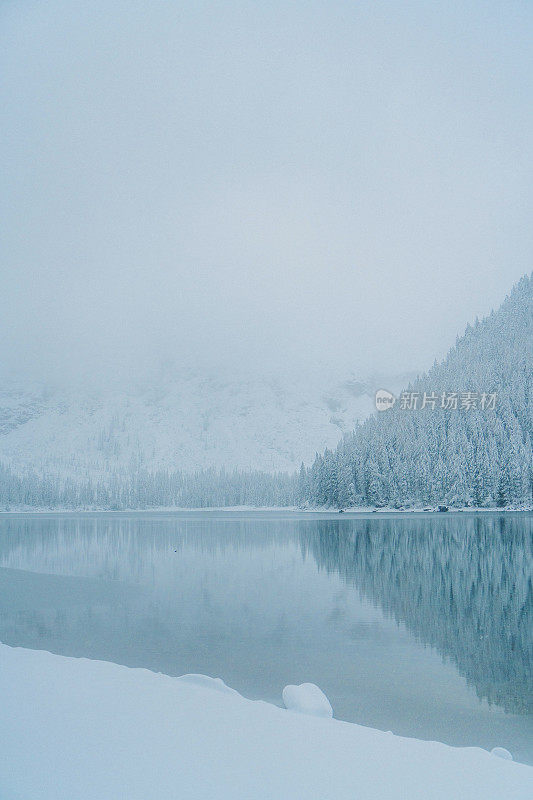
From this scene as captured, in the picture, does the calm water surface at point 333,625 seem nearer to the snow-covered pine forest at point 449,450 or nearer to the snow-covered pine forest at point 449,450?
the snow-covered pine forest at point 449,450

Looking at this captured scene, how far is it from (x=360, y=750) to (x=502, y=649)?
44.9ft

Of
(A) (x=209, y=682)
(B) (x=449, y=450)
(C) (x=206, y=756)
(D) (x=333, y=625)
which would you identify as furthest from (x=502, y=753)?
(B) (x=449, y=450)

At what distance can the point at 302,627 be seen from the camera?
2425 centimetres

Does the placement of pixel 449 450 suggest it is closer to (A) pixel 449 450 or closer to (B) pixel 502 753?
(A) pixel 449 450

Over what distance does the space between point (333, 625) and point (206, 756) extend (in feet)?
54.6

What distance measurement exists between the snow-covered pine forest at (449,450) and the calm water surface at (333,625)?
69.6 metres

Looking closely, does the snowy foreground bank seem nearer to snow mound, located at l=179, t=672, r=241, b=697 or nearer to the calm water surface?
snow mound, located at l=179, t=672, r=241, b=697

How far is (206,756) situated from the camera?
867cm

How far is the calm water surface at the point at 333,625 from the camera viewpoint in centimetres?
1561

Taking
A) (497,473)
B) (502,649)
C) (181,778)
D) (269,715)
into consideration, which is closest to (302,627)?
(502,649)

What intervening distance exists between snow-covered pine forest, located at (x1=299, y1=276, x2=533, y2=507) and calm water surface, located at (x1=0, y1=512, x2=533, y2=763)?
228 feet

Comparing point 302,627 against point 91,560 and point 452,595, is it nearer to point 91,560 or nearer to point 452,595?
point 452,595

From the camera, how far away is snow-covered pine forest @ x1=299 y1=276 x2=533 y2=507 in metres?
118

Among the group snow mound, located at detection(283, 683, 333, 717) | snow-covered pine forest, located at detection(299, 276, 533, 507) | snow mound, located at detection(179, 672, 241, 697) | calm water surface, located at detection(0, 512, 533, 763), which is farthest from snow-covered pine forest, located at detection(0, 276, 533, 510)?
snow mound, located at detection(179, 672, 241, 697)
